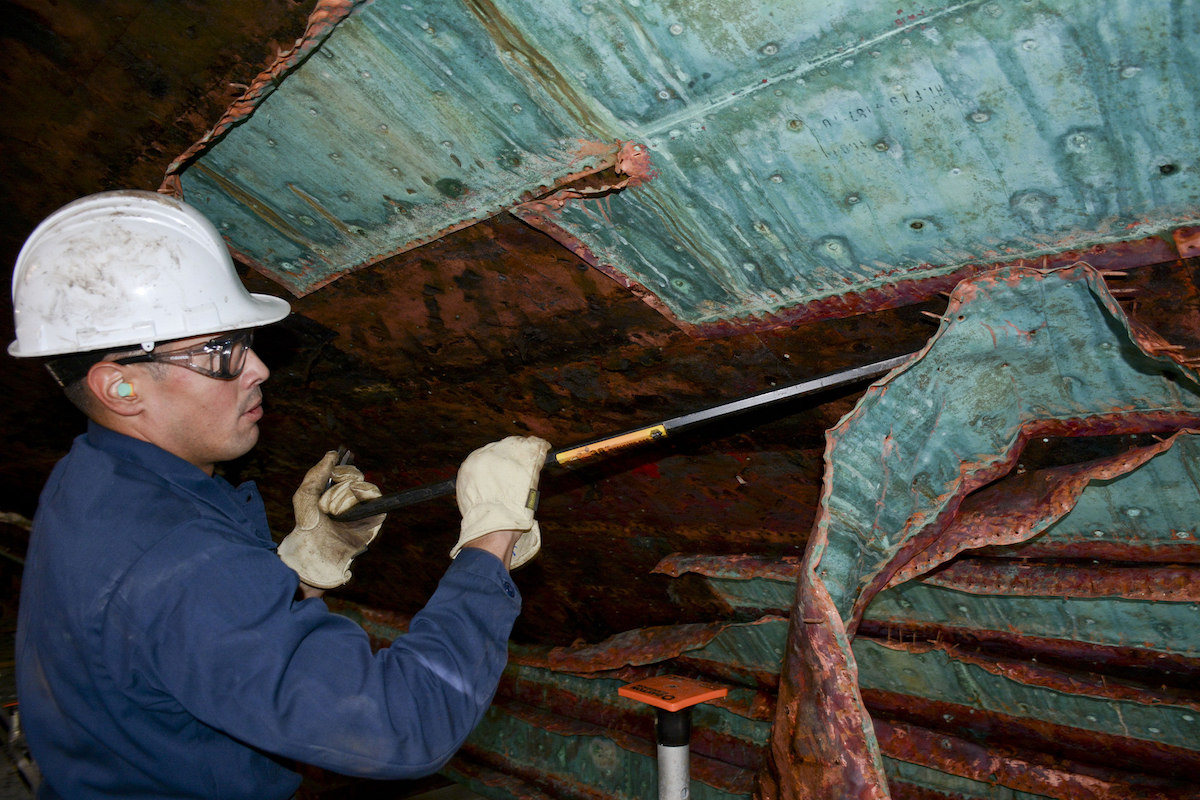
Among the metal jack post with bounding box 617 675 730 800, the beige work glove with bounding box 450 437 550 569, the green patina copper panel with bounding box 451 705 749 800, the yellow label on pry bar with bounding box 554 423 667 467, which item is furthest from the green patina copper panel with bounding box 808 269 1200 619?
the green patina copper panel with bounding box 451 705 749 800

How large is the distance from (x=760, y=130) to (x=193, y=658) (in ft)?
3.94

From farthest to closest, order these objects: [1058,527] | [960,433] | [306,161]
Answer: [1058,527] < [306,161] < [960,433]

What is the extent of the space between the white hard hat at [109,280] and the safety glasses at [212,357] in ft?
0.09

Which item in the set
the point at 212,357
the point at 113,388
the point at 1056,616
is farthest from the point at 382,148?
the point at 1056,616

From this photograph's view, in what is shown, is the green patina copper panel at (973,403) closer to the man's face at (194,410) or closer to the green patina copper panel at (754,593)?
the green patina copper panel at (754,593)

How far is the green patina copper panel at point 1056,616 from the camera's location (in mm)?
1932

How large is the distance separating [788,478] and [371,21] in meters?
1.53

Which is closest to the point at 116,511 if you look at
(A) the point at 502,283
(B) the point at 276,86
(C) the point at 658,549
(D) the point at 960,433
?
(B) the point at 276,86

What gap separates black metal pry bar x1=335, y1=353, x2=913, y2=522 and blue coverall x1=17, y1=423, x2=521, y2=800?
518 millimetres

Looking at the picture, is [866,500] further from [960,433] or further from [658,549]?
[658,549]

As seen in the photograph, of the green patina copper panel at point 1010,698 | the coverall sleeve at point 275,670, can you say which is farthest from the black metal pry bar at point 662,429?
the green patina copper panel at point 1010,698

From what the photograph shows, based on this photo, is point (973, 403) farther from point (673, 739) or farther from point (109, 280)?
point (109, 280)

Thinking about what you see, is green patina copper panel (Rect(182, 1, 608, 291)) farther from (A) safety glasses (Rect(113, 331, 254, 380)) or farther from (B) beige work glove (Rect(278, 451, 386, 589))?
(B) beige work glove (Rect(278, 451, 386, 589))

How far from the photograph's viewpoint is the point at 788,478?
2182mm
